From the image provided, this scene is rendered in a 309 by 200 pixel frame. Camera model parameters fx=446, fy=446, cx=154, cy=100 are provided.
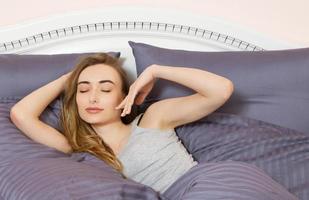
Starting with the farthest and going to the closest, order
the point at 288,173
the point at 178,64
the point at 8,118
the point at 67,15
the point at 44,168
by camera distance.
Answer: the point at 67,15, the point at 178,64, the point at 8,118, the point at 288,173, the point at 44,168

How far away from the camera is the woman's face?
4.41 ft

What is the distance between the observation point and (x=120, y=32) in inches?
64.0

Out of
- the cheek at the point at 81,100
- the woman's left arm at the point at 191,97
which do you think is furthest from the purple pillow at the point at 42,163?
the woman's left arm at the point at 191,97

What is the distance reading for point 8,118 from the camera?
1.35 metres

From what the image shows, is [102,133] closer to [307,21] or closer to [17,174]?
[17,174]

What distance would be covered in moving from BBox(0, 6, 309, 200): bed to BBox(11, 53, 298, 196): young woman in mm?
52

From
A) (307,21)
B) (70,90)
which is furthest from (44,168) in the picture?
(307,21)

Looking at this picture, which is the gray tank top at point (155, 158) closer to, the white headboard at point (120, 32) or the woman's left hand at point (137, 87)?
the woman's left hand at point (137, 87)

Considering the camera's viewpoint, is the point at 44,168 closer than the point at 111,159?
Yes

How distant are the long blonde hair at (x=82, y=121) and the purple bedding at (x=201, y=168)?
0.15 feet

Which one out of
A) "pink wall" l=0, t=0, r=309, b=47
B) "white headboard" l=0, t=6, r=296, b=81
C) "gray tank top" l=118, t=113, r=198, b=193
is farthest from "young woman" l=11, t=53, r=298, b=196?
"pink wall" l=0, t=0, r=309, b=47

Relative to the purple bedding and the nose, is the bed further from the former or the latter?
the nose

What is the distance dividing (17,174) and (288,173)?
73 cm

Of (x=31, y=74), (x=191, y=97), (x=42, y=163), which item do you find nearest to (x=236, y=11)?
(x=191, y=97)
